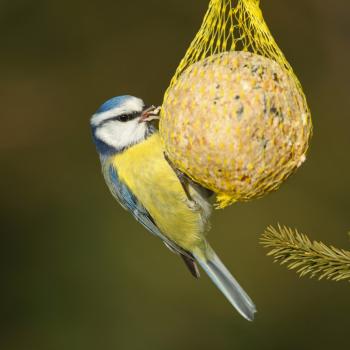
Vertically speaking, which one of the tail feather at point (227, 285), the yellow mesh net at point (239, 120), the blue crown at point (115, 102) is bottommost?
the tail feather at point (227, 285)

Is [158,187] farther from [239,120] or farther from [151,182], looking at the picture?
[239,120]

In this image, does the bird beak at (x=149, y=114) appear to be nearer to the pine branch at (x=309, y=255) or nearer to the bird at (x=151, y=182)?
the bird at (x=151, y=182)

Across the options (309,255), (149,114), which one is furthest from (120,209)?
(309,255)

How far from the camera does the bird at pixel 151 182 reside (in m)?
2.75

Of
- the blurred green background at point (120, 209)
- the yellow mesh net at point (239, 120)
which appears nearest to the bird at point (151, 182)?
the yellow mesh net at point (239, 120)

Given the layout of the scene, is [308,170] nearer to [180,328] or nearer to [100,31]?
[180,328]

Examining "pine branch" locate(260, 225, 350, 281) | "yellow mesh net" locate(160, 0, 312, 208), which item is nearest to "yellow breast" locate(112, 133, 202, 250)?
"yellow mesh net" locate(160, 0, 312, 208)

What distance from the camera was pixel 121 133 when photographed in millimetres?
2848

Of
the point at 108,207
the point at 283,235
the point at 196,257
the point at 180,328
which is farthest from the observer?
the point at 108,207

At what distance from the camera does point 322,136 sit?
15.0 feet

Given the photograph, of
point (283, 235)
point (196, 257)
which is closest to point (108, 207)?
point (196, 257)

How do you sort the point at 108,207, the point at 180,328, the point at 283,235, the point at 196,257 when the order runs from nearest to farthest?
the point at 283,235 < the point at 196,257 < the point at 180,328 < the point at 108,207

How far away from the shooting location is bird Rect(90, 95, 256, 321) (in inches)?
108

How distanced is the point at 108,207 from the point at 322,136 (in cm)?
149
